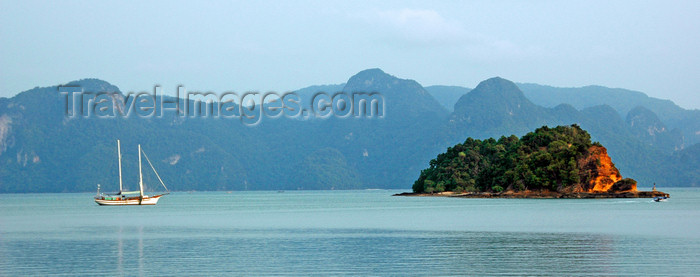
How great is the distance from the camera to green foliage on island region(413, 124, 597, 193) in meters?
149

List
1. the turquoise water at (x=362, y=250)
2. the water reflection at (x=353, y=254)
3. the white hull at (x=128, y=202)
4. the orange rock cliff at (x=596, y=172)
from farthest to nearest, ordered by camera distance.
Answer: the orange rock cliff at (x=596, y=172) → the white hull at (x=128, y=202) → the turquoise water at (x=362, y=250) → the water reflection at (x=353, y=254)

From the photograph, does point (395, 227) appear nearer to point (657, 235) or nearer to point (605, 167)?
point (657, 235)

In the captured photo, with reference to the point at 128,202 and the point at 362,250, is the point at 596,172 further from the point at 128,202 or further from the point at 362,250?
the point at 362,250

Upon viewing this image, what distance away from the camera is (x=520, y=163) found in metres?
153

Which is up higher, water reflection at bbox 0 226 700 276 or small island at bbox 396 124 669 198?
small island at bbox 396 124 669 198

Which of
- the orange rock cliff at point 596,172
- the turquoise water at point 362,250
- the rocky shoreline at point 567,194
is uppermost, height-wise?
the orange rock cliff at point 596,172

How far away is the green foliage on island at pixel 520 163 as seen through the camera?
488 feet

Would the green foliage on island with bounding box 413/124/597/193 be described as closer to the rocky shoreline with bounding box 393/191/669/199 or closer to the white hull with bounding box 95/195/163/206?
the rocky shoreline with bounding box 393/191/669/199

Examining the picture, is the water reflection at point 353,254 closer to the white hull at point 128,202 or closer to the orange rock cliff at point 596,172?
the white hull at point 128,202

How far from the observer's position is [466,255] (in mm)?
39250

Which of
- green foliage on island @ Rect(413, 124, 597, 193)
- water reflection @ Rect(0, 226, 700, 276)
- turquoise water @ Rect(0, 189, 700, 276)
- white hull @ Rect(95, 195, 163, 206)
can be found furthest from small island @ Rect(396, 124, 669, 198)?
water reflection @ Rect(0, 226, 700, 276)

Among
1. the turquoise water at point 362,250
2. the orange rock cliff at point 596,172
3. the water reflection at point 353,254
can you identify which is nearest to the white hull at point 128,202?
the turquoise water at point 362,250

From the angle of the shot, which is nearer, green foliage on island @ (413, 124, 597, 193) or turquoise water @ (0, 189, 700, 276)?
turquoise water @ (0, 189, 700, 276)

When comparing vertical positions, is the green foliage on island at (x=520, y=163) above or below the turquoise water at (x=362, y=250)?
above
